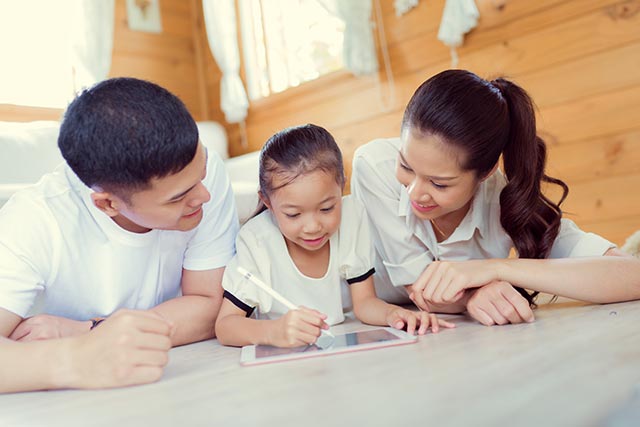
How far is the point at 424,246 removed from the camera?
1.50m

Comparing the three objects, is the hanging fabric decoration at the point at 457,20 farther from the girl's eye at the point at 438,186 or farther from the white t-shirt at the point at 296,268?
the girl's eye at the point at 438,186

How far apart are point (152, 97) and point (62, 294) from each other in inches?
18.8

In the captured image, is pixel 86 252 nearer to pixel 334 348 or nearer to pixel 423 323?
pixel 334 348

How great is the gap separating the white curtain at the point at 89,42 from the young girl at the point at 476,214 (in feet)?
7.86

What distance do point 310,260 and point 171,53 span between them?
121 inches

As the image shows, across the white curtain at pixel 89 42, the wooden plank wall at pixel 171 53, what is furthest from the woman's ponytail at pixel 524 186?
the wooden plank wall at pixel 171 53

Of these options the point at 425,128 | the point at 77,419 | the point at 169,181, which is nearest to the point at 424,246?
the point at 425,128

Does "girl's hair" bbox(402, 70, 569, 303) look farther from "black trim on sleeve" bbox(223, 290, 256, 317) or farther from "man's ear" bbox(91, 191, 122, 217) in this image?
"man's ear" bbox(91, 191, 122, 217)

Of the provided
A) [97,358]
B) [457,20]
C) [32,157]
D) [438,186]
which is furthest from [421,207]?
[32,157]

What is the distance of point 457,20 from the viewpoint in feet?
8.91

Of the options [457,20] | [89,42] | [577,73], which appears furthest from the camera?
[89,42]

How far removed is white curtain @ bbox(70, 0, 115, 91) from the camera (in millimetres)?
3408

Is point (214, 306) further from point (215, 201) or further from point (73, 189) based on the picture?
point (73, 189)

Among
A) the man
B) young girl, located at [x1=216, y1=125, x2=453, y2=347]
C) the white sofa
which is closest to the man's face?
the man
